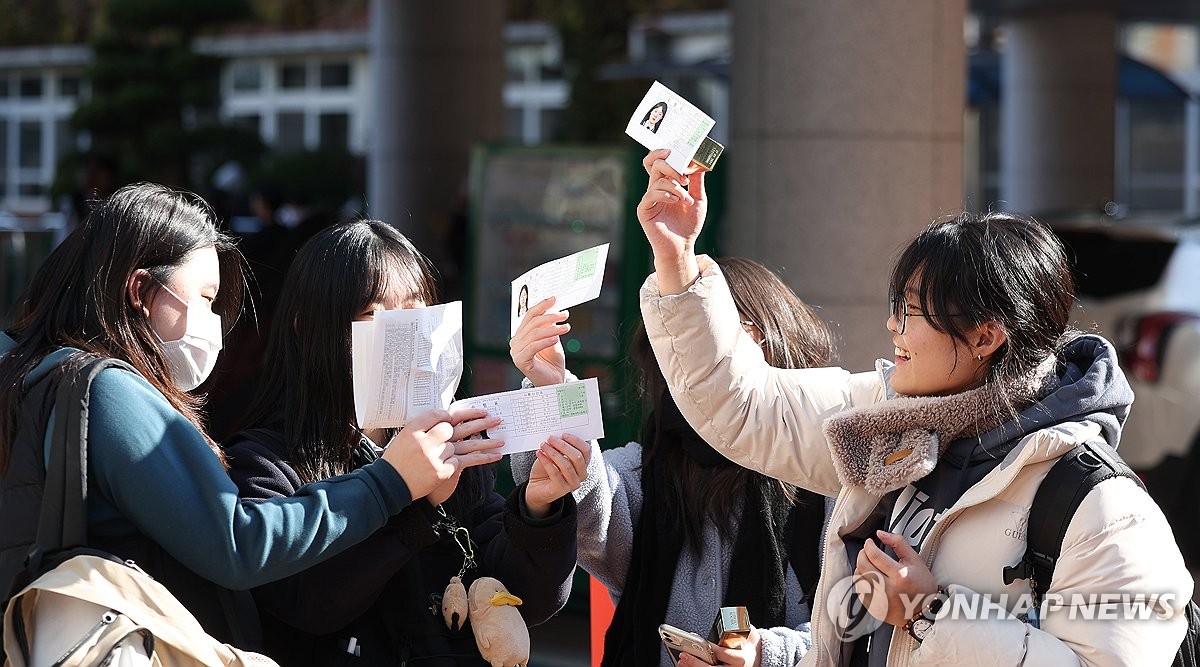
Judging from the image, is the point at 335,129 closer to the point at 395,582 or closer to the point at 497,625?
the point at 395,582

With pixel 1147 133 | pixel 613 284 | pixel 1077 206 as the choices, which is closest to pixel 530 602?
pixel 613 284

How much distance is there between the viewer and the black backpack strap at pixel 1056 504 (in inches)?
84.5

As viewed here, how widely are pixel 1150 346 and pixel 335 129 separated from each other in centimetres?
2702

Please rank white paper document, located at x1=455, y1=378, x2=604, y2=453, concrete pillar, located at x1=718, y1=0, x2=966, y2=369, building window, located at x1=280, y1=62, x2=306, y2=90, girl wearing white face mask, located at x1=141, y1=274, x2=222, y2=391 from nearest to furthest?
girl wearing white face mask, located at x1=141, y1=274, x2=222, y2=391 < white paper document, located at x1=455, y1=378, x2=604, y2=453 < concrete pillar, located at x1=718, y1=0, x2=966, y2=369 < building window, located at x1=280, y1=62, x2=306, y2=90

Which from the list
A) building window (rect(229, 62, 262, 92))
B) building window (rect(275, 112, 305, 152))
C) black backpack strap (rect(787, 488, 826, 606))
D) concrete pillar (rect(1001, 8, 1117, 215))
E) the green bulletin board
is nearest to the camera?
black backpack strap (rect(787, 488, 826, 606))

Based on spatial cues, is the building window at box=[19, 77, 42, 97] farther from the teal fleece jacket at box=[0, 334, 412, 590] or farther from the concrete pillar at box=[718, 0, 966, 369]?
the teal fleece jacket at box=[0, 334, 412, 590]

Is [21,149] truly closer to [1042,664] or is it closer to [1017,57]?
[1017,57]

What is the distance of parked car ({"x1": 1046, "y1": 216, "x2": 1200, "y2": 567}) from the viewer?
20.4ft

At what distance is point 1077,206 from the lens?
1487cm

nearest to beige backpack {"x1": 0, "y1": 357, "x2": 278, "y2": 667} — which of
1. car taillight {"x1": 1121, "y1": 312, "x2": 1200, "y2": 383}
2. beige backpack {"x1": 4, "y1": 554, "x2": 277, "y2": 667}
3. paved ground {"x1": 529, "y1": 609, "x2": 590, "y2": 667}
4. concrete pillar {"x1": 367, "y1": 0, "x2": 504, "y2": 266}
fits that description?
beige backpack {"x1": 4, "y1": 554, "x2": 277, "y2": 667}

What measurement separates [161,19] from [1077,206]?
15460 millimetres

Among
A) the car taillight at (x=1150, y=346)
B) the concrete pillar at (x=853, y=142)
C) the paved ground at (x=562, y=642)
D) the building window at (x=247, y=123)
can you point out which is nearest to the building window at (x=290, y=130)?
the building window at (x=247, y=123)

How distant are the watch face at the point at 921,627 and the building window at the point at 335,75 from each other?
30.0 meters

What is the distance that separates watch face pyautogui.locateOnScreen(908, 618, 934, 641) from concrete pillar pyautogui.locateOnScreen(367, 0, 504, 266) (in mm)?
8312
